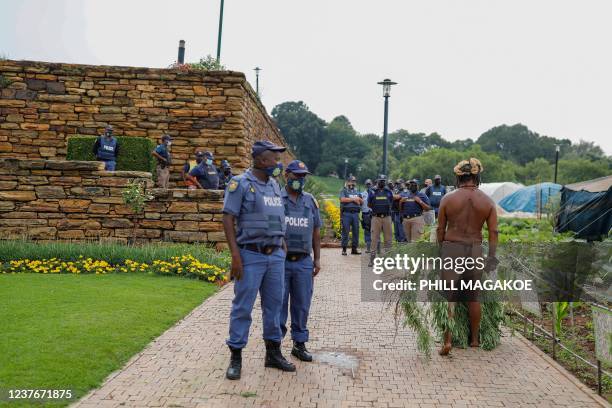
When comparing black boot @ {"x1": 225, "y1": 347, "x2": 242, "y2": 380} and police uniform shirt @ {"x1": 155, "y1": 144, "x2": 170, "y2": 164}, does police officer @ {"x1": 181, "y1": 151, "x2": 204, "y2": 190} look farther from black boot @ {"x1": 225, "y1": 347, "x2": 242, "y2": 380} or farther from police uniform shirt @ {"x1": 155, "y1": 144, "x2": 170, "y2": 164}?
black boot @ {"x1": 225, "y1": 347, "x2": 242, "y2": 380}

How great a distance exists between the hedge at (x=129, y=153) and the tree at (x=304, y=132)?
82.2 m

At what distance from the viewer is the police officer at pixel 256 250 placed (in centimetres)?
496

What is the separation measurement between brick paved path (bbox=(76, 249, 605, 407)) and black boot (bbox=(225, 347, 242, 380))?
3.2 inches

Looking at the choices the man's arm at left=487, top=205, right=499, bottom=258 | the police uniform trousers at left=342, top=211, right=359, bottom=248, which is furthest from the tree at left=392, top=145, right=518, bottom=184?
the man's arm at left=487, top=205, right=499, bottom=258

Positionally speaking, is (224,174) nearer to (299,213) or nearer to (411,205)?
(411,205)

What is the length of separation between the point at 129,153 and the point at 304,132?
84.4m

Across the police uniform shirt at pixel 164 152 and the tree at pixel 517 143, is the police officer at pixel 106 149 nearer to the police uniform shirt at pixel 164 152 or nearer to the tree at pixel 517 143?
the police uniform shirt at pixel 164 152

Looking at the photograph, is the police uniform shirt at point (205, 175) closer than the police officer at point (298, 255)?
No

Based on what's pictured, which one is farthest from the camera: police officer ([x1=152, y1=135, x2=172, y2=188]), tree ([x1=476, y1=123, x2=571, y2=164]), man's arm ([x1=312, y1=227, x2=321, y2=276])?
tree ([x1=476, y1=123, x2=571, y2=164])

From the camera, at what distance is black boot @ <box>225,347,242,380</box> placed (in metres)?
4.88

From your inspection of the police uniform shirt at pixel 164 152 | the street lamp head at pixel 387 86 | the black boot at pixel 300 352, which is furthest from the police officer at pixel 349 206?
the black boot at pixel 300 352

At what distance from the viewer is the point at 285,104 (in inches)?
3967

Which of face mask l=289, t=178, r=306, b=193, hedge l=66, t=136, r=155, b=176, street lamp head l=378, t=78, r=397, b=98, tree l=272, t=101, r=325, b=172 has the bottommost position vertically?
face mask l=289, t=178, r=306, b=193

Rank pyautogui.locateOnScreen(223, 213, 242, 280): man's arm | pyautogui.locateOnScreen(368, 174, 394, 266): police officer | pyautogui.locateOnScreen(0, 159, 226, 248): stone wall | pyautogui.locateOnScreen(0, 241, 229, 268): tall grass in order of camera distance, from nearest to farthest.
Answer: pyautogui.locateOnScreen(223, 213, 242, 280): man's arm → pyautogui.locateOnScreen(0, 241, 229, 268): tall grass → pyautogui.locateOnScreen(0, 159, 226, 248): stone wall → pyautogui.locateOnScreen(368, 174, 394, 266): police officer
